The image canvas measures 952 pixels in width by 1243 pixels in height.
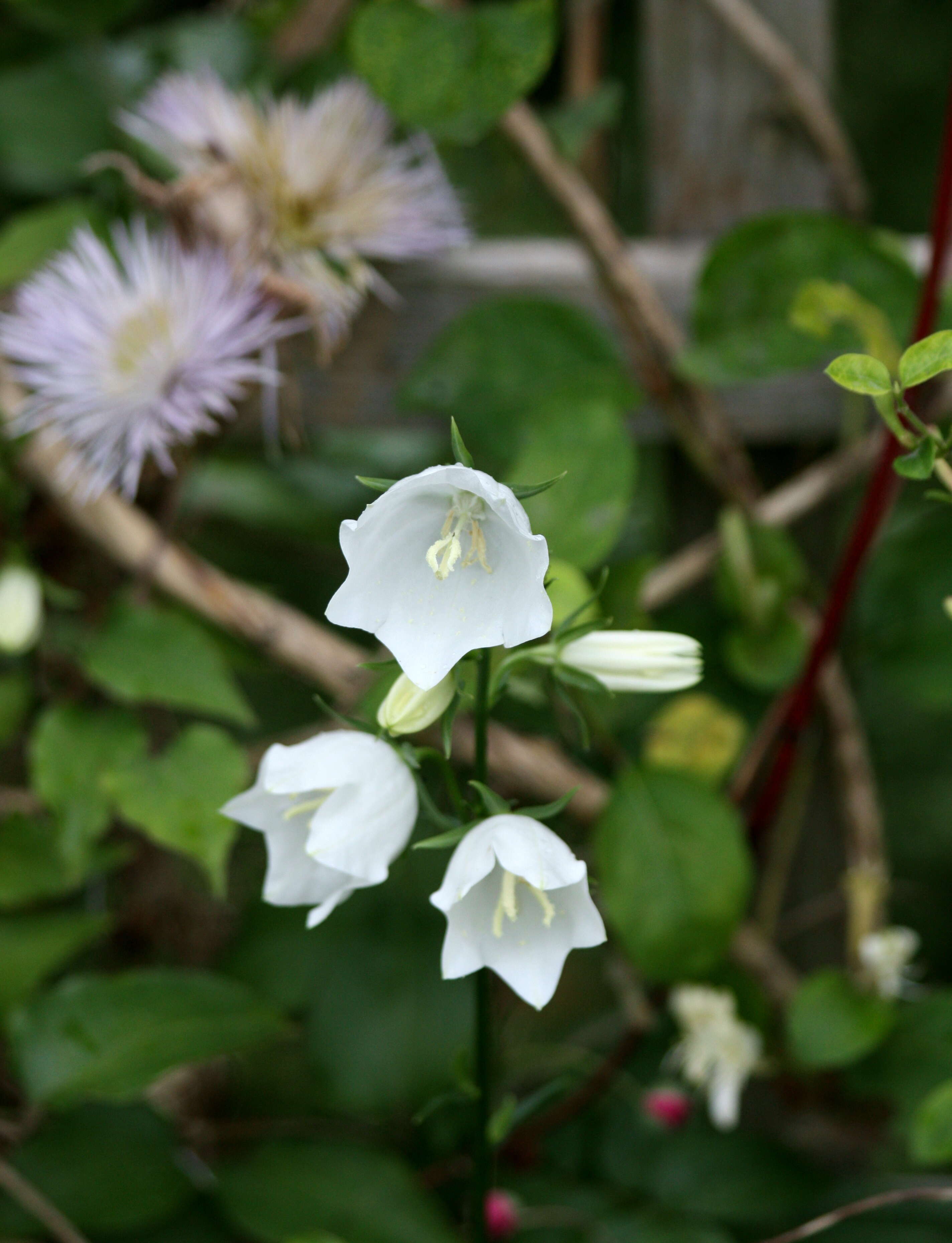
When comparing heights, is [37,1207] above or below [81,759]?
below

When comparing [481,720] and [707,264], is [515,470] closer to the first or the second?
[707,264]

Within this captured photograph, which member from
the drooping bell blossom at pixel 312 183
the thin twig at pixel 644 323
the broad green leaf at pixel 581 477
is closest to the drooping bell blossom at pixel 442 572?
the broad green leaf at pixel 581 477

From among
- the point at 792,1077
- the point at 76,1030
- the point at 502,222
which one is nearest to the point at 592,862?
the point at 792,1077

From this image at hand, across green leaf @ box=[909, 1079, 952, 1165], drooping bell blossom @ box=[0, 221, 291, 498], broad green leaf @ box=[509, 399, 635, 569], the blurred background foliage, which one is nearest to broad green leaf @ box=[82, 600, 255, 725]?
the blurred background foliage

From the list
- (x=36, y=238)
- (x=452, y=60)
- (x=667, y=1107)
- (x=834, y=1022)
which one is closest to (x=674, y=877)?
(x=834, y=1022)

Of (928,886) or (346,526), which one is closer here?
(346,526)

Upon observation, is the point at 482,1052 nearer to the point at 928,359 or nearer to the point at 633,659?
the point at 633,659
